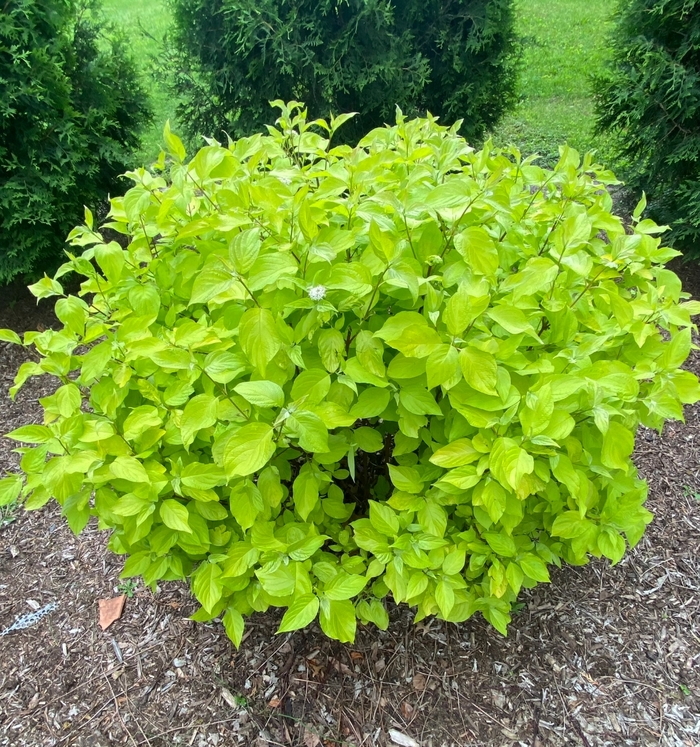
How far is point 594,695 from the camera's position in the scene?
2.25m

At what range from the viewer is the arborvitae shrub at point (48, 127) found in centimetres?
420

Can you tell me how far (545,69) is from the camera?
9.31 metres

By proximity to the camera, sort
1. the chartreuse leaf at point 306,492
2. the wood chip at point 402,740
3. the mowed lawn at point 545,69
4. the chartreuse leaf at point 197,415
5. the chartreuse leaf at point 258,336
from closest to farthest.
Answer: the chartreuse leaf at point 258,336 < the chartreuse leaf at point 197,415 < the chartreuse leaf at point 306,492 < the wood chip at point 402,740 < the mowed lawn at point 545,69

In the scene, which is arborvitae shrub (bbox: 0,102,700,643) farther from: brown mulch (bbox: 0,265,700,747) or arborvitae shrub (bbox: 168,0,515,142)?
arborvitae shrub (bbox: 168,0,515,142)

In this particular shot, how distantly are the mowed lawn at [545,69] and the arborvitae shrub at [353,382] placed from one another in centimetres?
531

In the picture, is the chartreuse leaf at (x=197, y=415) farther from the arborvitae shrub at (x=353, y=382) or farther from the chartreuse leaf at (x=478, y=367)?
the chartreuse leaf at (x=478, y=367)

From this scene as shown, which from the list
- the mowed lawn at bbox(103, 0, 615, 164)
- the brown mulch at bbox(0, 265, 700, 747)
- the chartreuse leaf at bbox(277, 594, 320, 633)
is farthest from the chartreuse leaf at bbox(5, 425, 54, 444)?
the mowed lawn at bbox(103, 0, 615, 164)

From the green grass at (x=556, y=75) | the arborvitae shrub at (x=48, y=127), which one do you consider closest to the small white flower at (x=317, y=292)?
the arborvitae shrub at (x=48, y=127)

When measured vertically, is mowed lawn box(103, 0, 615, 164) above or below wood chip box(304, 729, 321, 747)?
above

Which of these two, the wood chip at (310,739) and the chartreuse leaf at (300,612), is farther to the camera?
the wood chip at (310,739)

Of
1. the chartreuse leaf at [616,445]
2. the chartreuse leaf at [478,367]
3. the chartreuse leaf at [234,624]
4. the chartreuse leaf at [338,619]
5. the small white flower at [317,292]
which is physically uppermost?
the small white flower at [317,292]

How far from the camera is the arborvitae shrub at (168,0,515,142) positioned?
17.6ft

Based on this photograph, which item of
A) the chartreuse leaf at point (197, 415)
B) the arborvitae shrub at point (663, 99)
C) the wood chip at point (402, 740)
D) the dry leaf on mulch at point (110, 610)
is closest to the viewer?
the chartreuse leaf at point (197, 415)

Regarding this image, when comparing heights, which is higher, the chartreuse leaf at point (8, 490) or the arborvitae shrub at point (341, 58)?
the arborvitae shrub at point (341, 58)
